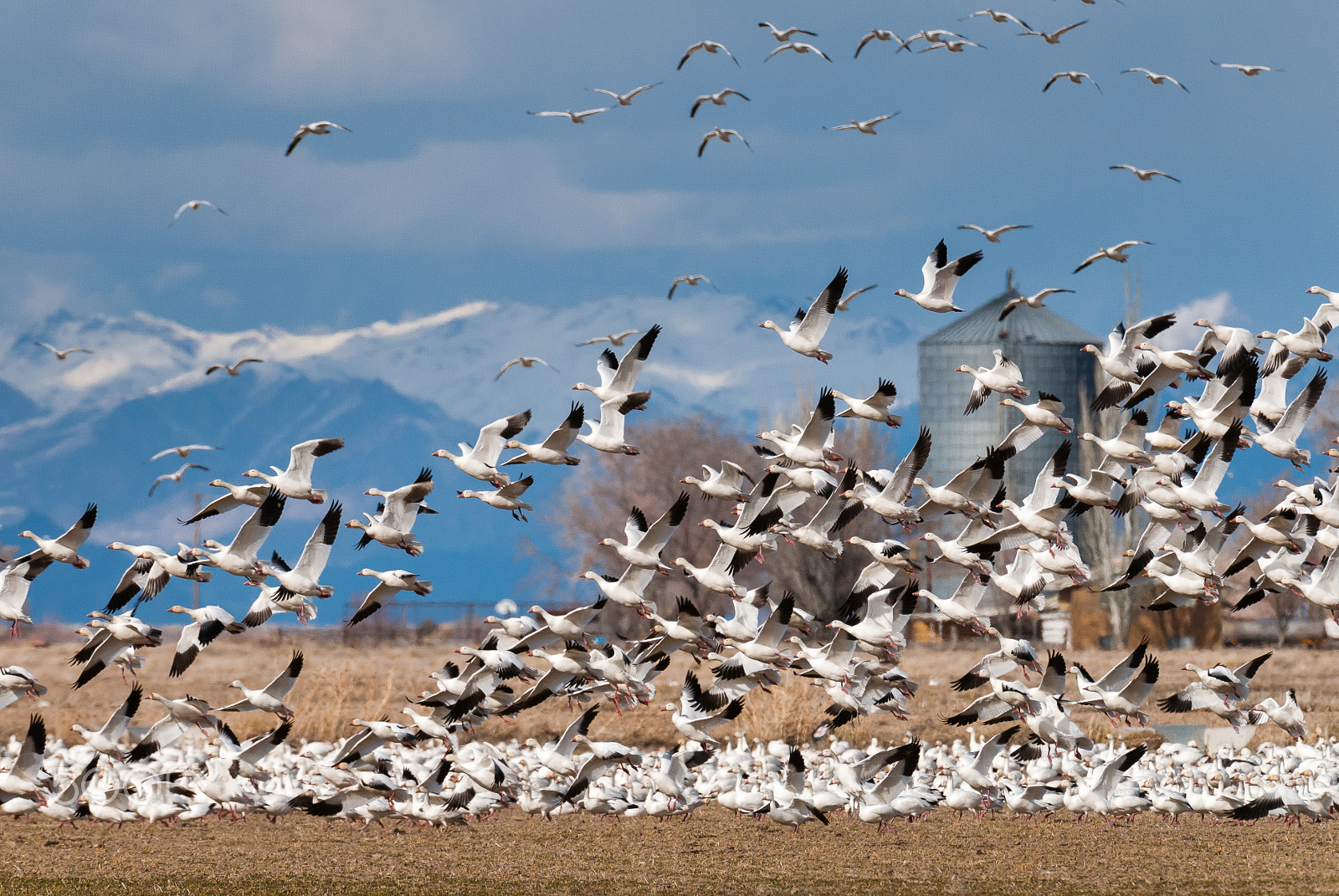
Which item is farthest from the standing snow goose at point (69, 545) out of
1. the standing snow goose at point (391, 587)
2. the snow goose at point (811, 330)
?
the snow goose at point (811, 330)

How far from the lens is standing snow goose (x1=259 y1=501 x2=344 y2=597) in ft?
57.3

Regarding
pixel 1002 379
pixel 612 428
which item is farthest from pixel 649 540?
pixel 1002 379

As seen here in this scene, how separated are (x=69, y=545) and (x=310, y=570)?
3.02 metres

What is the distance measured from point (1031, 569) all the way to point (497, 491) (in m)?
6.91

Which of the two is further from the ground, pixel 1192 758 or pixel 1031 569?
pixel 1031 569

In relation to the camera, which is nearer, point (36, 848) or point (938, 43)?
point (36, 848)

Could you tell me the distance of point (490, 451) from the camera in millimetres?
18578

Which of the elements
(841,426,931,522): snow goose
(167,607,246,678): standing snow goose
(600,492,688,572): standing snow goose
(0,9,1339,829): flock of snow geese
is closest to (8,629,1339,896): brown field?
(0,9,1339,829): flock of snow geese

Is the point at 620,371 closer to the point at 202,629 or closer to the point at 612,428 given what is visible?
the point at 612,428

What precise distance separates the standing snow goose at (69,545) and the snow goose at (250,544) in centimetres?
150

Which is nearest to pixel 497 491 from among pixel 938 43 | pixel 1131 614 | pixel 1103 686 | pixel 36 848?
pixel 36 848

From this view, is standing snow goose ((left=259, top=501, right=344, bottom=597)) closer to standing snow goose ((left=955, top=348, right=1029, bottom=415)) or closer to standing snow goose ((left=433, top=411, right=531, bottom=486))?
standing snow goose ((left=433, top=411, right=531, bottom=486))

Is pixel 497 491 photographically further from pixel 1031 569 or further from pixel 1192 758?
pixel 1192 758

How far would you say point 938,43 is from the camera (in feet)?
73.6
